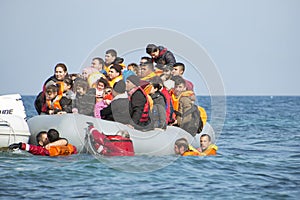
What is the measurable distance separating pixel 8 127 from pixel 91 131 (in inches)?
59.0

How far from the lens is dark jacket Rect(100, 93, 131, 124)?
11.5m

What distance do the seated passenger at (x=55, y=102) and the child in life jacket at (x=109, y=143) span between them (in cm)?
120

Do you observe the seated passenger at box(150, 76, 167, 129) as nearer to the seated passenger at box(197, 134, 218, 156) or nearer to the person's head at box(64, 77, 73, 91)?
the seated passenger at box(197, 134, 218, 156)

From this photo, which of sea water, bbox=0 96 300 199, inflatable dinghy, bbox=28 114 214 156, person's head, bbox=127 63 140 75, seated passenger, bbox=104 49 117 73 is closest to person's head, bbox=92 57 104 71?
seated passenger, bbox=104 49 117 73

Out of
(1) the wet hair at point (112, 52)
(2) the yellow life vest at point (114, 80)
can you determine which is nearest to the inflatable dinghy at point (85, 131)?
(2) the yellow life vest at point (114, 80)

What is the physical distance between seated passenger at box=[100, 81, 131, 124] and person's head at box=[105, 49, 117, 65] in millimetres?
1322

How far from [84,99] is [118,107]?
2.76ft

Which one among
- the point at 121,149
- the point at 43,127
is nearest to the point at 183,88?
the point at 121,149

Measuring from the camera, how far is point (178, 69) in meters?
12.7

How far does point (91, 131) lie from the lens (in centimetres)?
1112

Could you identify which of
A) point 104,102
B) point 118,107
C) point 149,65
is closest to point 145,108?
point 118,107

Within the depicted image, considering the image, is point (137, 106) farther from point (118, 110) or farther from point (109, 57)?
point (109, 57)

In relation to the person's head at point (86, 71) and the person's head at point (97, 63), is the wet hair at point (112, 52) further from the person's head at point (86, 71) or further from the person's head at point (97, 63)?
the person's head at point (86, 71)

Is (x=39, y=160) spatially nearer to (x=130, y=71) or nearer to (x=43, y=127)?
(x=43, y=127)
